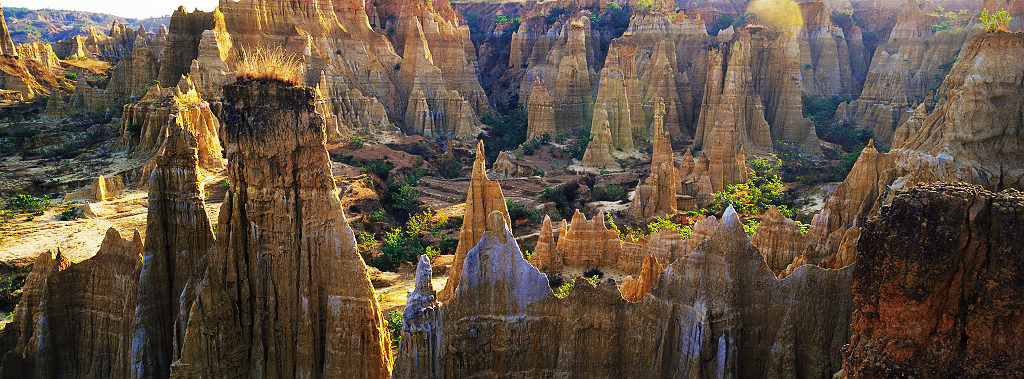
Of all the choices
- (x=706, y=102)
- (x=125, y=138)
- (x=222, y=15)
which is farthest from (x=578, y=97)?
(x=125, y=138)

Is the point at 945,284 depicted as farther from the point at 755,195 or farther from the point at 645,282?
the point at 755,195

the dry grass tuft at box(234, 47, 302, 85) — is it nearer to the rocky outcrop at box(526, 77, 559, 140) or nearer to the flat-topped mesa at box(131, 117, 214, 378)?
the flat-topped mesa at box(131, 117, 214, 378)

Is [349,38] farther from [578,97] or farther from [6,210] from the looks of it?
[6,210]

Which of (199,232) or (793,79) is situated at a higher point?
(793,79)

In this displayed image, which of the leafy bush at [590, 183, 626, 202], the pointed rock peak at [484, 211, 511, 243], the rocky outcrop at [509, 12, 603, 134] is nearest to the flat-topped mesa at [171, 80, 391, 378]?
the pointed rock peak at [484, 211, 511, 243]

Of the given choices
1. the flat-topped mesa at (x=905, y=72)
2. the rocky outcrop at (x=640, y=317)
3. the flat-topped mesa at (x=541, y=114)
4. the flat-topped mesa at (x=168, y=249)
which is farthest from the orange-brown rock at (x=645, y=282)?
the flat-topped mesa at (x=541, y=114)

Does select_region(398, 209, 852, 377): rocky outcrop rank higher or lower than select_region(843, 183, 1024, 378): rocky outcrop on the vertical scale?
lower
